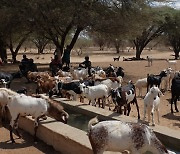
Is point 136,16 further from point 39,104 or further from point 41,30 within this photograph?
point 39,104

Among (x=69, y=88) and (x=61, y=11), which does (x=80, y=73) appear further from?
(x=61, y=11)

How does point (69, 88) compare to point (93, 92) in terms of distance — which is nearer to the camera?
point (93, 92)

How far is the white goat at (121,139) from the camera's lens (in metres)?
5.70

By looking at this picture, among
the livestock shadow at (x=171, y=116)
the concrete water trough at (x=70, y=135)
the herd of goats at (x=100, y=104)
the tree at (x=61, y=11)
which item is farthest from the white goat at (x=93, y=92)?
the tree at (x=61, y=11)

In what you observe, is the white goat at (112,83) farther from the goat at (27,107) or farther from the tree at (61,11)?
the tree at (61,11)

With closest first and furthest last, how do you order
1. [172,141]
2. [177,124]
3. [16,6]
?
1. [172,141]
2. [177,124]
3. [16,6]

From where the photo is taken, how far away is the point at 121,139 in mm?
5730

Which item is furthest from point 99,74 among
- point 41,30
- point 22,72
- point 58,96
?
point 41,30

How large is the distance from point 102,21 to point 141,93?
7.86m

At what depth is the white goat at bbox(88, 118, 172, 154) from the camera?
224 inches

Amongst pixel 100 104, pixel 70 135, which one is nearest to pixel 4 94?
pixel 70 135

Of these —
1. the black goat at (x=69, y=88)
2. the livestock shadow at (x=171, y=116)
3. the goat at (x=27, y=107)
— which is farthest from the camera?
the black goat at (x=69, y=88)

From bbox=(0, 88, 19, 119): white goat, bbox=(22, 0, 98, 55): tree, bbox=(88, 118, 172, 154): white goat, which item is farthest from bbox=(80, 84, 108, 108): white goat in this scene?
bbox=(22, 0, 98, 55): tree

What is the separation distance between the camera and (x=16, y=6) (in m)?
21.0
